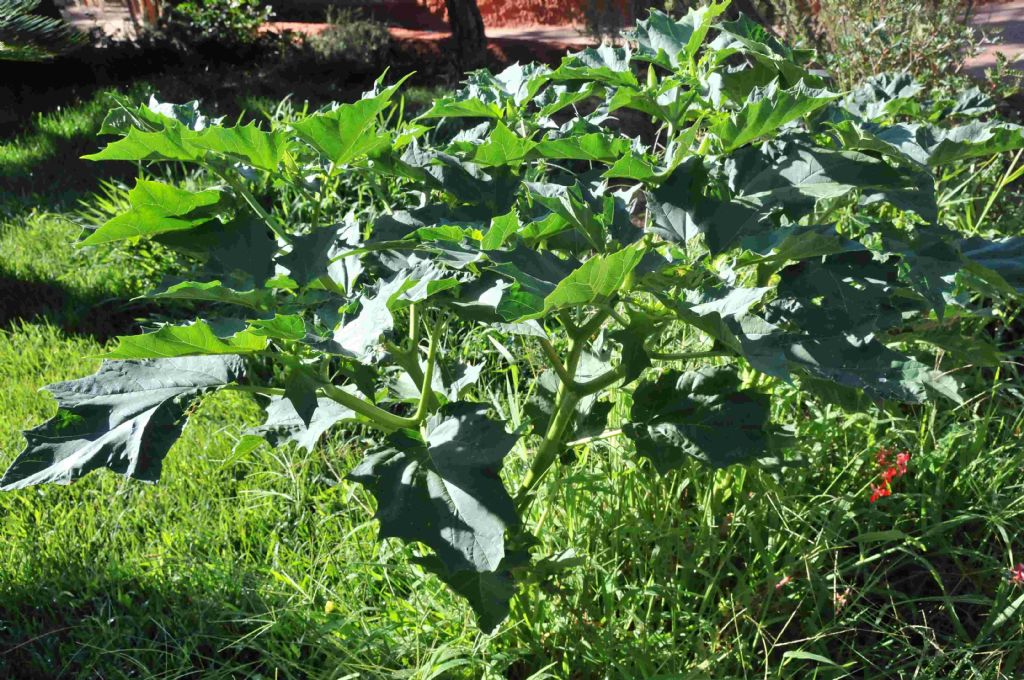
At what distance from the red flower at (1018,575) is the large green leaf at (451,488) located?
1215mm

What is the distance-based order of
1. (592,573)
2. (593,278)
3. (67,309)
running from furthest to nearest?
(67,309)
(592,573)
(593,278)

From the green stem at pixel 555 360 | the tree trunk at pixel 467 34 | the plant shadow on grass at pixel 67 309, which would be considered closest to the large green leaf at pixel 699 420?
the green stem at pixel 555 360

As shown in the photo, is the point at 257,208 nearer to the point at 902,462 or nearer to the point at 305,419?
the point at 305,419

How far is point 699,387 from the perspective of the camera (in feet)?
4.93

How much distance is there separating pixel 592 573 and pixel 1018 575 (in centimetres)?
85

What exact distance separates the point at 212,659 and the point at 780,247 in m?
1.28

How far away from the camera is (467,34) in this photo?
8.53 meters

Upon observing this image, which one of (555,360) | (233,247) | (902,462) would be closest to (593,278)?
(555,360)

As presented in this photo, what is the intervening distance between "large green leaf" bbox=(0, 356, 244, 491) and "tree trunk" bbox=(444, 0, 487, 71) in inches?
299

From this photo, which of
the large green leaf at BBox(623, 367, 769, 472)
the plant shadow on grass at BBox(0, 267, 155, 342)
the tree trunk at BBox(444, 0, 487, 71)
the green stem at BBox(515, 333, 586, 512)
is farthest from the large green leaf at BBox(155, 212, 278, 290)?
the tree trunk at BBox(444, 0, 487, 71)

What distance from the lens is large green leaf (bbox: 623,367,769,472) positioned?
1.41 meters

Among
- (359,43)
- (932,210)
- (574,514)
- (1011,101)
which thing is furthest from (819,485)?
(359,43)

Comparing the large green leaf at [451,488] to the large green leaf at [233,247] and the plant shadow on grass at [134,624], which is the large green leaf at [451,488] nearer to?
the large green leaf at [233,247]

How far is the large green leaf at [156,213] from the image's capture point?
134cm
